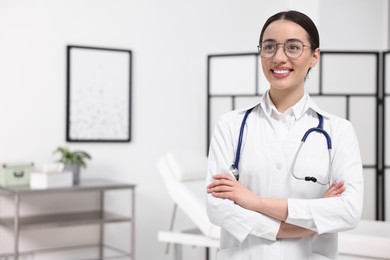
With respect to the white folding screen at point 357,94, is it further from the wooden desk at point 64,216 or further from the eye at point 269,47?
the eye at point 269,47

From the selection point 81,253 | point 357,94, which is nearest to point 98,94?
point 81,253

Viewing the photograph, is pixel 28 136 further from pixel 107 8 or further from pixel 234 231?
pixel 234 231

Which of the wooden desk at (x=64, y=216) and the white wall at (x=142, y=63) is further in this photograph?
the white wall at (x=142, y=63)

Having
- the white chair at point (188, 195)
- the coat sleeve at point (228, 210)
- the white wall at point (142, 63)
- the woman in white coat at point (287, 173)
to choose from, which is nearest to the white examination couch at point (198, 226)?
the white chair at point (188, 195)

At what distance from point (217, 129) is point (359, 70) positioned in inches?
107

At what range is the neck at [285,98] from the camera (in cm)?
157

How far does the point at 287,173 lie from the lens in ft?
5.01

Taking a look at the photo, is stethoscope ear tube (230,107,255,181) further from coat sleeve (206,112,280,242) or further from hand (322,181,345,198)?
hand (322,181,345,198)

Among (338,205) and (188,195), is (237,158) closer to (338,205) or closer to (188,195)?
(338,205)

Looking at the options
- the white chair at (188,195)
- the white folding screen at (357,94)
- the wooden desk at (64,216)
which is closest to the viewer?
the white chair at (188,195)

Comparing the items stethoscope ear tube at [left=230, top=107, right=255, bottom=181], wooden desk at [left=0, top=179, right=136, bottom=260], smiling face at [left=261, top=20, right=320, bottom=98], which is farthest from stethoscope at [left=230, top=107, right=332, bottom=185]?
wooden desk at [left=0, top=179, right=136, bottom=260]

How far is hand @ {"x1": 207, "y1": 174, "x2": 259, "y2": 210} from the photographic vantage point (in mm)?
1527

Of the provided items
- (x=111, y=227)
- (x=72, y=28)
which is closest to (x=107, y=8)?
(x=72, y=28)

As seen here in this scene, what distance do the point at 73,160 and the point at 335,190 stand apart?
2640 millimetres
